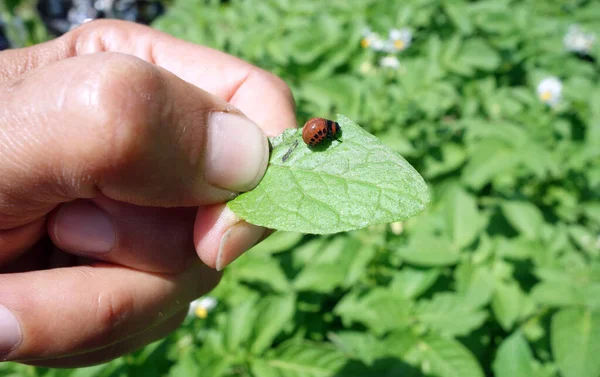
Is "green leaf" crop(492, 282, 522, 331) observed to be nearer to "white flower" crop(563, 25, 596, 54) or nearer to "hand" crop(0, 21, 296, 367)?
"hand" crop(0, 21, 296, 367)

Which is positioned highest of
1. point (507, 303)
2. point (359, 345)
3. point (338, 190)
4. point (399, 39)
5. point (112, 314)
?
point (338, 190)

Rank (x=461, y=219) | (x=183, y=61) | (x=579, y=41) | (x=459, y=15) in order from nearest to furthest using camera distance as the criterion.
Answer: (x=183, y=61) → (x=461, y=219) → (x=459, y=15) → (x=579, y=41)

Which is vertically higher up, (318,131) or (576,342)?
(318,131)

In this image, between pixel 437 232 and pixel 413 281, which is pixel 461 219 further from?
pixel 413 281

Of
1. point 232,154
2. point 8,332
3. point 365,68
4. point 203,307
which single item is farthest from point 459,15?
point 8,332

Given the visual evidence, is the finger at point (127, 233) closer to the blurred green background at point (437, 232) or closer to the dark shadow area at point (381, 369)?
the blurred green background at point (437, 232)

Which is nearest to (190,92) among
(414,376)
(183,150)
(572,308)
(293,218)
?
(183,150)

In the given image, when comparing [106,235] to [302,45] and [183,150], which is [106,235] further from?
[302,45]
